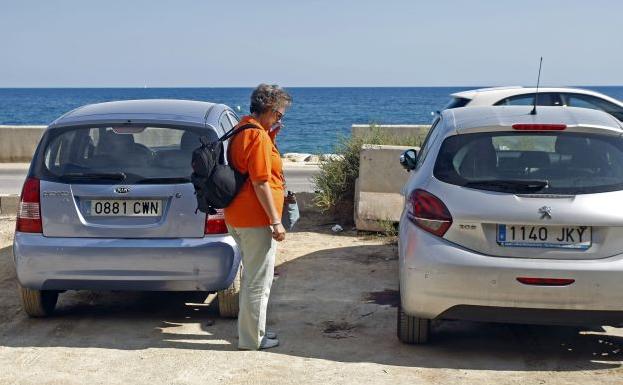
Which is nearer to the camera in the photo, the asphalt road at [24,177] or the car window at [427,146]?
the car window at [427,146]

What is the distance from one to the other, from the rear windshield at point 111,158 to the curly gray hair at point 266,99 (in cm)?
86

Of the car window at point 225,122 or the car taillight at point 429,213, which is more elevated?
the car window at point 225,122

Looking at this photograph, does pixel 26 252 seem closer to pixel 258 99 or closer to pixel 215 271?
pixel 215 271

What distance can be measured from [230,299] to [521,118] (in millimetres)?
2488

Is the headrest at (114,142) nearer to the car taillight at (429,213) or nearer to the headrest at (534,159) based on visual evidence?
the car taillight at (429,213)

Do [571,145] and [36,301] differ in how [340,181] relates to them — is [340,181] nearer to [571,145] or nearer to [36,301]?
[36,301]

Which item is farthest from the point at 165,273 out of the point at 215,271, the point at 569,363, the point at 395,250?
the point at 395,250

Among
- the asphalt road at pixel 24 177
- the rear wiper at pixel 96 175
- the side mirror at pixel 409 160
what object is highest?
the side mirror at pixel 409 160

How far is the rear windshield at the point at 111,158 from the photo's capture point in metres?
6.64

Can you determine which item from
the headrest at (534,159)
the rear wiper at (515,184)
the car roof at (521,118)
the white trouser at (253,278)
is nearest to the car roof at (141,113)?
the white trouser at (253,278)

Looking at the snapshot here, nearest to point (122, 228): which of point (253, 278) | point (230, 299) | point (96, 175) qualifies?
point (96, 175)

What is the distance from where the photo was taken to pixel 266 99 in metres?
6.02

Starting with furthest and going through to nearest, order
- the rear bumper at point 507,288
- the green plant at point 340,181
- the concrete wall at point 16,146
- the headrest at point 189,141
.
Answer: the concrete wall at point 16,146 → the green plant at point 340,181 → the headrest at point 189,141 → the rear bumper at point 507,288

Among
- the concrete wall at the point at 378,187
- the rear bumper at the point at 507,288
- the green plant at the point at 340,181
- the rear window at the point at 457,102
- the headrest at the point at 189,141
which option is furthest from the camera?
the rear window at the point at 457,102
